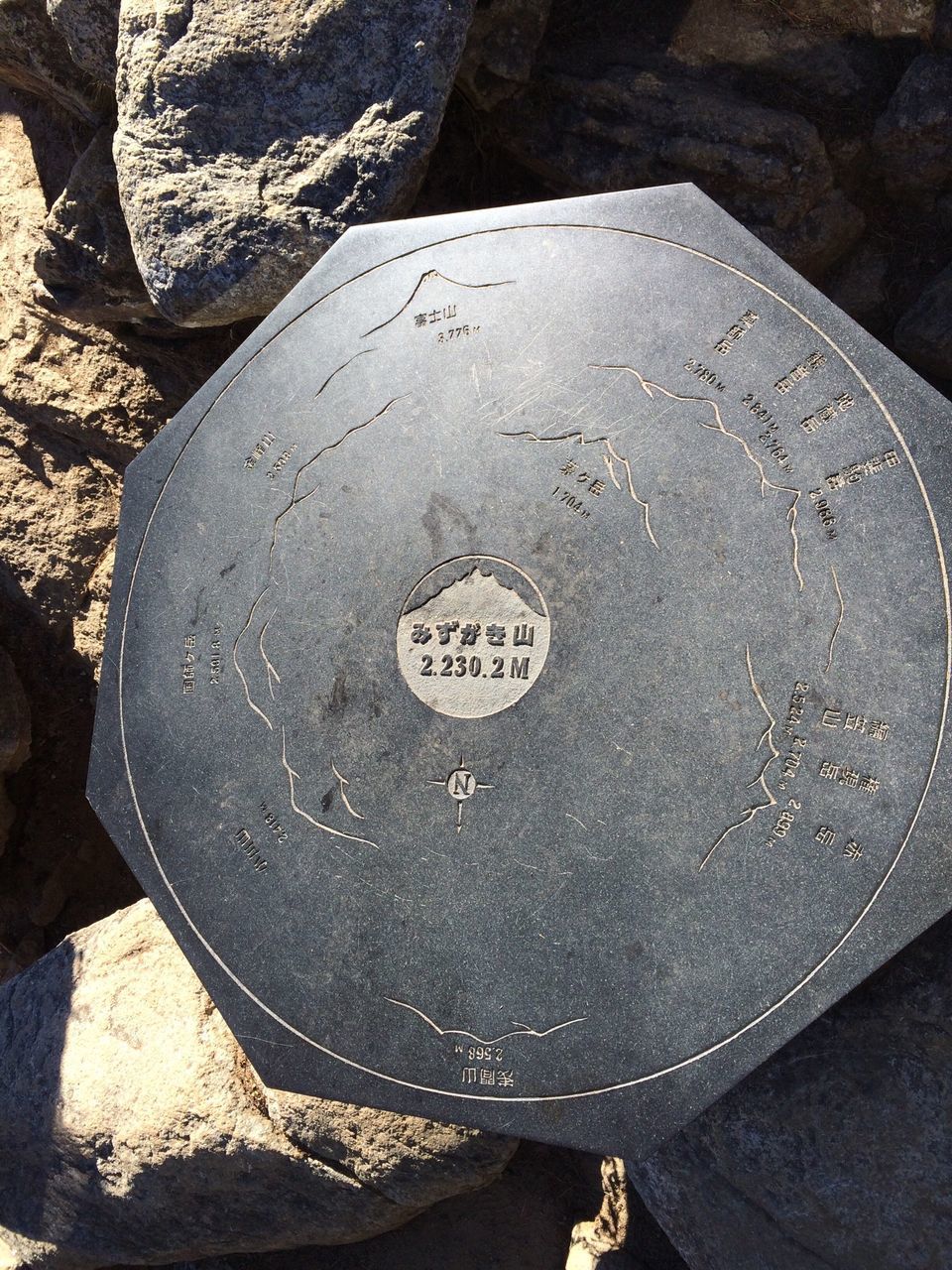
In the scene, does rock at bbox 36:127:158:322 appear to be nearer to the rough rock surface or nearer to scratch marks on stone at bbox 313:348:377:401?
the rough rock surface

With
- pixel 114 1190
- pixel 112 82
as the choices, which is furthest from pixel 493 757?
pixel 112 82

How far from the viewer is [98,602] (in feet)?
10.1

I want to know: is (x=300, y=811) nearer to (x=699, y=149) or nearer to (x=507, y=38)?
(x=699, y=149)

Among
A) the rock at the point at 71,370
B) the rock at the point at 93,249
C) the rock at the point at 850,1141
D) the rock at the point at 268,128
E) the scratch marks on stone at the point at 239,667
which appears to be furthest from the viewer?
the rock at the point at 71,370

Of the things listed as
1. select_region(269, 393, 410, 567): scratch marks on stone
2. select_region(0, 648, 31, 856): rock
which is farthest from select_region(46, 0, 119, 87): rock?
select_region(0, 648, 31, 856): rock

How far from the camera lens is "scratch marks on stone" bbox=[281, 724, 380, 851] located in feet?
6.16

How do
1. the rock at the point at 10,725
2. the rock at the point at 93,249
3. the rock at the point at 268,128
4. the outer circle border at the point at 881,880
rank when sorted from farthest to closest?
the rock at the point at 10,725
the rock at the point at 93,249
the rock at the point at 268,128
the outer circle border at the point at 881,880

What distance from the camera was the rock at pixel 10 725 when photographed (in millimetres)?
3104

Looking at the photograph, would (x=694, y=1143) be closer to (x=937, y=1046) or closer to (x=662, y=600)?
(x=937, y=1046)

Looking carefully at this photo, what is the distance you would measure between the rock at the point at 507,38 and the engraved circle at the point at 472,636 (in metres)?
1.35

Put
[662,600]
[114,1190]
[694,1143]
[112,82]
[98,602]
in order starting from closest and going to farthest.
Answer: [662,600]
[694,1143]
[114,1190]
[112,82]
[98,602]

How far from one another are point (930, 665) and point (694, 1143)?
1049mm

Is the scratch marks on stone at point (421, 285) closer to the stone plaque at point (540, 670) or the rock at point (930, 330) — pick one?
the stone plaque at point (540, 670)

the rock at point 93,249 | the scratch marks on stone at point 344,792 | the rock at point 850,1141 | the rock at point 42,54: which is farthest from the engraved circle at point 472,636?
the rock at point 42,54
